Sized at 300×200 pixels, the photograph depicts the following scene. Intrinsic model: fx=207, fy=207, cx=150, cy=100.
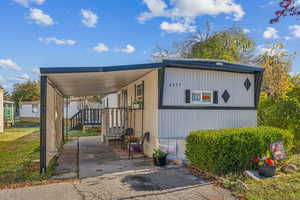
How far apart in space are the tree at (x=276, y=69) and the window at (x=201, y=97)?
5.69 m

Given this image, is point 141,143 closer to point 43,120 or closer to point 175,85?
point 175,85

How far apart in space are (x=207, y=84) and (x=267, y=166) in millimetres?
2991

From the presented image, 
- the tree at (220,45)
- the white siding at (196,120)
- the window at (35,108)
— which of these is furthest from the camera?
the window at (35,108)

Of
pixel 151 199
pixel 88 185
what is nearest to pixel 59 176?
pixel 88 185

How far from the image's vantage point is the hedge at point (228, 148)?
443cm

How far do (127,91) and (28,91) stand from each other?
106 ft

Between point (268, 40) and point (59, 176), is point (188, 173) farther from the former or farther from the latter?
point (268, 40)

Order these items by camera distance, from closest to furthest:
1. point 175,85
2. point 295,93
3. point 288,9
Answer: point 288,9 < point 175,85 < point 295,93

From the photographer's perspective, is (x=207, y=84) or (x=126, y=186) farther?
(x=207, y=84)

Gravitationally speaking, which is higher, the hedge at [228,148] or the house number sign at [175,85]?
the house number sign at [175,85]

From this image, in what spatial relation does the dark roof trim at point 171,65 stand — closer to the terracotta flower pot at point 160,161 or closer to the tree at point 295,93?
the terracotta flower pot at point 160,161

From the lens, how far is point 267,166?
4434mm

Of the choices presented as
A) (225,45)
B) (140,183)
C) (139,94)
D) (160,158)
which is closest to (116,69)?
(160,158)

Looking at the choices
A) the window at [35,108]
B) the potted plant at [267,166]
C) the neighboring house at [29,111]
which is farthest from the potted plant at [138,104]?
the window at [35,108]
